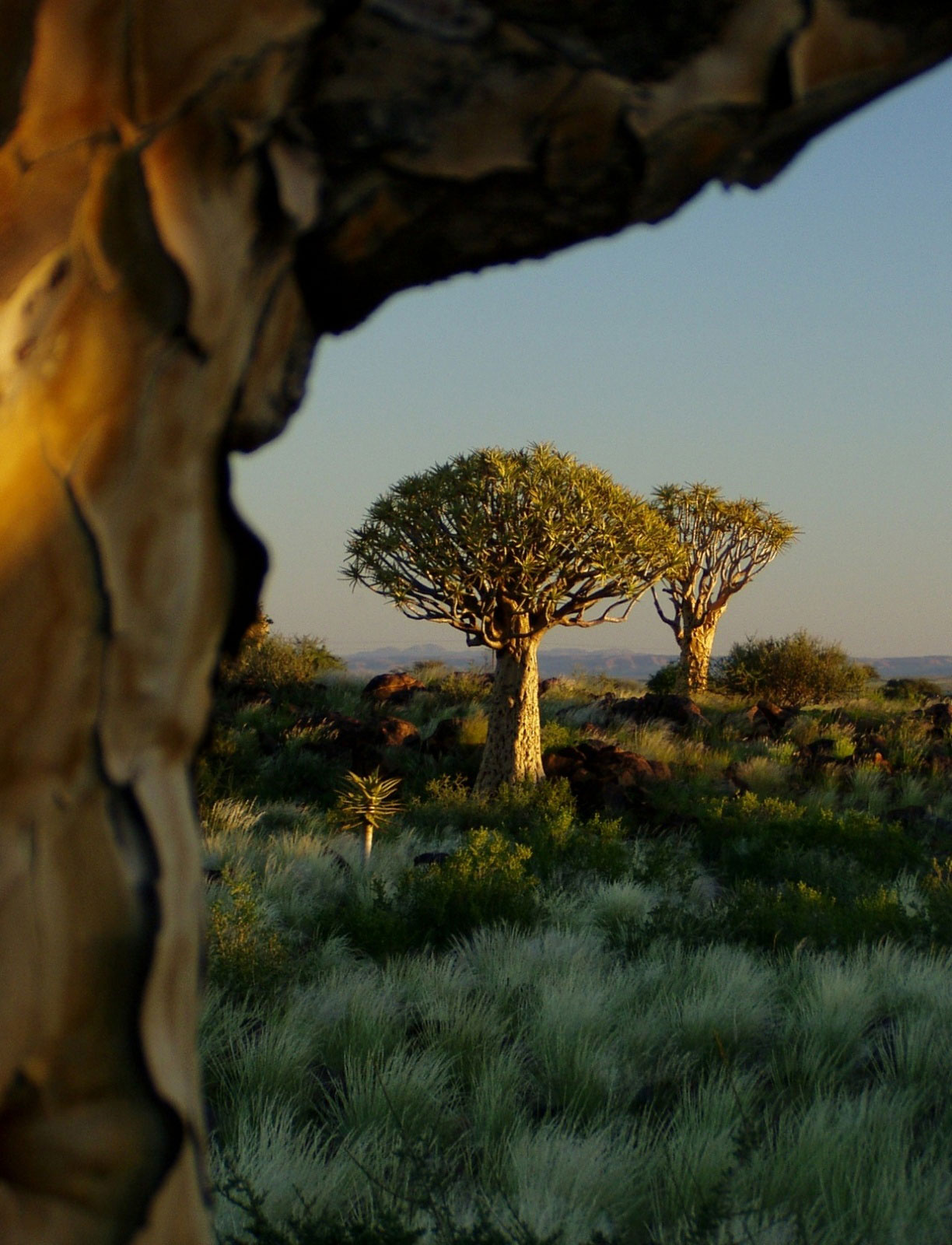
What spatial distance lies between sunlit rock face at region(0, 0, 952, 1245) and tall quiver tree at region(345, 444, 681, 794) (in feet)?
34.1

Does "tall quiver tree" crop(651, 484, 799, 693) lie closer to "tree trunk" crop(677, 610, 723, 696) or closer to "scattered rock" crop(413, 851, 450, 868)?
"tree trunk" crop(677, 610, 723, 696)

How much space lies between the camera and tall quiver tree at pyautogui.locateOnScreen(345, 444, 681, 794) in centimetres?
1195

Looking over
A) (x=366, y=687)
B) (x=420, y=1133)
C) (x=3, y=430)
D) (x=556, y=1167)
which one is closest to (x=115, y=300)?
(x=3, y=430)

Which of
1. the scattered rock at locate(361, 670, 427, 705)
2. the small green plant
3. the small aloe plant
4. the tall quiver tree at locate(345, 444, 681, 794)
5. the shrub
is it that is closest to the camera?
the small green plant

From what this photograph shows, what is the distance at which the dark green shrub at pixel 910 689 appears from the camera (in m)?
25.5

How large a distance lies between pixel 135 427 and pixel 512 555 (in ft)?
35.5

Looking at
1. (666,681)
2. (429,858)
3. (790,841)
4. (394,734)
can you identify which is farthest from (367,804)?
(666,681)

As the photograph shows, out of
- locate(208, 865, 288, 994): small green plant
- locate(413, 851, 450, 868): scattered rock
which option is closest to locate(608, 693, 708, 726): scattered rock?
locate(413, 851, 450, 868): scattered rock

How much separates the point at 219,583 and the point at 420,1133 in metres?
3.50

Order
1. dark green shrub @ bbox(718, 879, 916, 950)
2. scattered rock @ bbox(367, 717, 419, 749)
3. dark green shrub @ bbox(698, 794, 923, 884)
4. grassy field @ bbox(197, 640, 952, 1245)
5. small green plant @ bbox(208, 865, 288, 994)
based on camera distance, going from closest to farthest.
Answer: grassy field @ bbox(197, 640, 952, 1245), small green plant @ bbox(208, 865, 288, 994), dark green shrub @ bbox(718, 879, 916, 950), dark green shrub @ bbox(698, 794, 923, 884), scattered rock @ bbox(367, 717, 419, 749)

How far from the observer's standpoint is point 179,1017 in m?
1.30

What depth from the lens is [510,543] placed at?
11922 mm

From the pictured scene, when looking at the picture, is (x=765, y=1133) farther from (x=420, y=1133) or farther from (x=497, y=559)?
(x=497, y=559)

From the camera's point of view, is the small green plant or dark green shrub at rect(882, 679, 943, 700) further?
dark green shrub at rect(882, 679, 943, 700)
